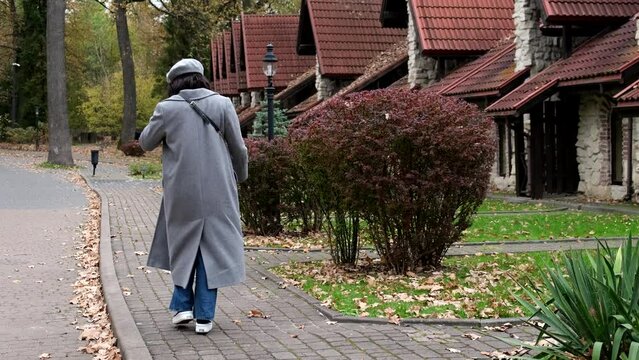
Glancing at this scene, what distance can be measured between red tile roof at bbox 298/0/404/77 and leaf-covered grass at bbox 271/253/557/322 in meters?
22.8

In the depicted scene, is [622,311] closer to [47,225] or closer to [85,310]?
[85,310]

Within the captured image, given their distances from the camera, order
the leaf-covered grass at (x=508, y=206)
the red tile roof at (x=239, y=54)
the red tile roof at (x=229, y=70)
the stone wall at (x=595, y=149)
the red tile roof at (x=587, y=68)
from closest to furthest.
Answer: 1. the red tile roof at (x=587, y=68)
2. the leaf-covered grass at (x=508, y=206)
3. the stone wall at (x=595, y=149)
4. the red tile roof at (x=239, y=54)
5. the red tile roof at (x=229, y=70)

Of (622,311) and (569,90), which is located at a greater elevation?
(569,90)

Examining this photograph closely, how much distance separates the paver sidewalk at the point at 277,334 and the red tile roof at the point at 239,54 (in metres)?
36.5

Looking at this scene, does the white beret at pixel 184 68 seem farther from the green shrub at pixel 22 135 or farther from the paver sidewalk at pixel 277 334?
the green shrub at pixel 22 135

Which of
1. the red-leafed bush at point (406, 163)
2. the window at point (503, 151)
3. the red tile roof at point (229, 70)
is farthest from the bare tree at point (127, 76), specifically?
the red-leafed bush at point (406, 163)

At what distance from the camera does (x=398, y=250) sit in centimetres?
934

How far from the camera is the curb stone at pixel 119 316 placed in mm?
6082

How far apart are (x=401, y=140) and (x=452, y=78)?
57.3 ft

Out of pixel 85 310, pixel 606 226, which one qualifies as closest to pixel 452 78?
pixel 606 226

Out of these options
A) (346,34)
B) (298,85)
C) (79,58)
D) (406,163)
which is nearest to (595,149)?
(406,163)

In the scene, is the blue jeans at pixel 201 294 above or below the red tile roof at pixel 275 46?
below

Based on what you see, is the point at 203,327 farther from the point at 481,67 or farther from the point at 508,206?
the point at 481,67

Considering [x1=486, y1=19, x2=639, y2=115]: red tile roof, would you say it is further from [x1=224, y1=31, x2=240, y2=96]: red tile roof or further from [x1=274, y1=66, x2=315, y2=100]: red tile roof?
[x1=224, y1=31, x2=240, y2=96]: red tile roof
